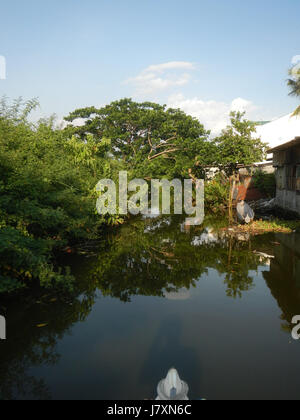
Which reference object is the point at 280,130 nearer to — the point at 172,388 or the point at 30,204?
the point at 30,204

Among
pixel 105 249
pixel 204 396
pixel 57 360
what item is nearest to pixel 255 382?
pixel 204 396

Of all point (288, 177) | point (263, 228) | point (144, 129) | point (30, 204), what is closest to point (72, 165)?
point (30, 204)

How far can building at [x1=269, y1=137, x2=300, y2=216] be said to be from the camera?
13852 millimetres

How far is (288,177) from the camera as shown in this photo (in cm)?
1512

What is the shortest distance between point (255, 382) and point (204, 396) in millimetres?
600

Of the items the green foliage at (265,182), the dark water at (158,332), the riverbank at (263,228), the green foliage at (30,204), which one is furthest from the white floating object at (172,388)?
the green foliage at (265,182)

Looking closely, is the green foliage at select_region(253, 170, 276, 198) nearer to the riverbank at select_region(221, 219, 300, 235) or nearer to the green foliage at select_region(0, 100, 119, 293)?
the riverbank at select_region(221, 219, 300, 235)

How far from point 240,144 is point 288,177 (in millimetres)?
2795

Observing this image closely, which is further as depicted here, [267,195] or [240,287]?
[267,195]

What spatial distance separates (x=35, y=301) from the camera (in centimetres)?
552

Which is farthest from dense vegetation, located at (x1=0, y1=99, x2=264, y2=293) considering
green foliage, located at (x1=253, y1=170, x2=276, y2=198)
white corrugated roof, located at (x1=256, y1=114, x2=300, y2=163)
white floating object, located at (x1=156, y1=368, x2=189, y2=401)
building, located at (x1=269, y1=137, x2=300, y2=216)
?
white corrugated roof, located at (x1=256, y1=114, x2=300, y2=163)

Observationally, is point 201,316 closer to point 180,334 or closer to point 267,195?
point 180,334

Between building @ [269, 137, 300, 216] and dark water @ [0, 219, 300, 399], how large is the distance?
A: 6.53 m

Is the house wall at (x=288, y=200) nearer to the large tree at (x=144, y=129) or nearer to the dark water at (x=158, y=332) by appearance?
the dark water at (x=158, y=332)
